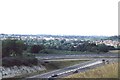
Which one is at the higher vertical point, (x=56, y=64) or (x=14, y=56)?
(x=14, y=56)

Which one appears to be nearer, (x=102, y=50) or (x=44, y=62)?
(x=44, y=62)

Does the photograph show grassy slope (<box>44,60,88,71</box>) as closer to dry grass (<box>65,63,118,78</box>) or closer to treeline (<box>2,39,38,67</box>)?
treeline (<box>2,39,38,67</box>)

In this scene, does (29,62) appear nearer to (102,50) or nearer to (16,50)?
(16,50)

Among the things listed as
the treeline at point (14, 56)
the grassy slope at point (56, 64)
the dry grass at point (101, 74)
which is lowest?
the grassy slope at point (56, 64)

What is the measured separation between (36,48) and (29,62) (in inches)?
851

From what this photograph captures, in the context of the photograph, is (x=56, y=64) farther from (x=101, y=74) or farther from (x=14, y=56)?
(x=101, y=74)

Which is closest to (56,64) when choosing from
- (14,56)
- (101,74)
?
(14,56)

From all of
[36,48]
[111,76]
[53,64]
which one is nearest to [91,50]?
[36,48]

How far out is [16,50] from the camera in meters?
49.5

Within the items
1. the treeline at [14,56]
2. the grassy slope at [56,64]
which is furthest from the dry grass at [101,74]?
the grassy slope at [56,64]

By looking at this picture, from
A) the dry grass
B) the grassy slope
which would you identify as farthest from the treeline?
the dry grass

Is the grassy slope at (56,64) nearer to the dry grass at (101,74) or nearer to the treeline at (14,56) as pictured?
the treeline at (14,56)

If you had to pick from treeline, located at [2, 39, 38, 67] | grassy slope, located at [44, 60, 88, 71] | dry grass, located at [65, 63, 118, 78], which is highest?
dry grass, located at [65, 63, 118, 78]

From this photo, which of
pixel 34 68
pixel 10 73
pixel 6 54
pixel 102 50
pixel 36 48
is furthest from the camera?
pixel 102 50
